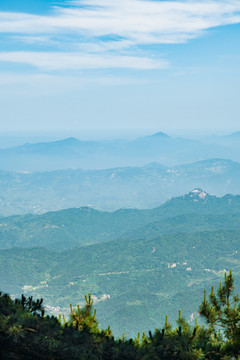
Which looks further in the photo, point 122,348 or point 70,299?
point 70,299

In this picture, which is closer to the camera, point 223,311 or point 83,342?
point 83,342

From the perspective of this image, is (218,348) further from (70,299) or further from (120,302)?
(70,299)

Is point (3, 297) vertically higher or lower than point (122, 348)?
higher

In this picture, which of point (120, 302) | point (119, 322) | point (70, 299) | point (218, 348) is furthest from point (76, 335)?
point (70, 299)

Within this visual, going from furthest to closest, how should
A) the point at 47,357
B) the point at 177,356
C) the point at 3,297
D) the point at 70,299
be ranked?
the point at 70,299, the point at 3,297, the point at 177,356, the point at 47,357

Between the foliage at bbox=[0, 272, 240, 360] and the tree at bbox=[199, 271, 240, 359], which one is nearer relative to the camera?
the foliage at bbox=[0, 272, 240, 360]

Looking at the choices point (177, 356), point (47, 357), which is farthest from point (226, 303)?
point (47, 357)

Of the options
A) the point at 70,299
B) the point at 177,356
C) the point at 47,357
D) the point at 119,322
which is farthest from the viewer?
the point at 70,299

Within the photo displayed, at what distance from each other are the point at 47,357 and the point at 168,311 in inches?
6496

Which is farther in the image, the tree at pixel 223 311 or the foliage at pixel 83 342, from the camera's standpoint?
the tree at pixel 223 311

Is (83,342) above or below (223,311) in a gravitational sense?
below

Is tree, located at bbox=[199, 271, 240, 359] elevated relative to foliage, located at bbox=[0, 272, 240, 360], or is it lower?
elevated

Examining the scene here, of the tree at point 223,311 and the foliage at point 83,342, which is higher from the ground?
the tree at point 223,311

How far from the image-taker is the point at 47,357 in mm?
10742
